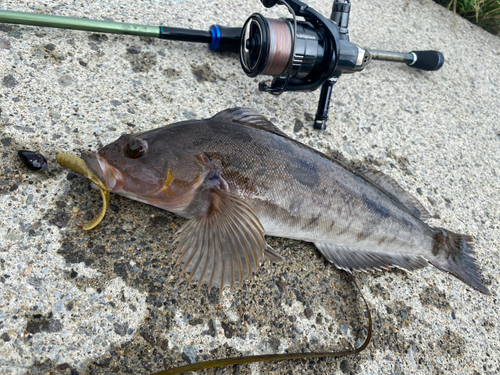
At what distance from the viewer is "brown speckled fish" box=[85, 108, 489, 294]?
1793 mm

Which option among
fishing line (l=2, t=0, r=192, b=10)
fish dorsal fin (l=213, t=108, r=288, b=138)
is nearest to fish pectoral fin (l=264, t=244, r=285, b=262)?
fish dorsal fin (l=213, t=108, r=288, b=138)

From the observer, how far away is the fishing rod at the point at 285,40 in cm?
234

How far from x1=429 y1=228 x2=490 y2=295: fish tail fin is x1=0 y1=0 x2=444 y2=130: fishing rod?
1217 mm

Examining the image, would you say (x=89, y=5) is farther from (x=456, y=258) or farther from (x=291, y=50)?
(x=456, y=258)

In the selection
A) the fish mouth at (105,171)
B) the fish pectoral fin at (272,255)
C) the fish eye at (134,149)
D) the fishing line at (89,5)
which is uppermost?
the fishing line at (89,5)

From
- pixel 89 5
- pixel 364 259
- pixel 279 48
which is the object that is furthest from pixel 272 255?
pixel 89 5

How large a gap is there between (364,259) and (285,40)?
1.50m

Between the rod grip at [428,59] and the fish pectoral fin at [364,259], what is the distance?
2288 millimetres

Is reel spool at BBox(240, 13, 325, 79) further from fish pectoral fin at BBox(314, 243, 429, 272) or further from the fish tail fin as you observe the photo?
the fish tail fin

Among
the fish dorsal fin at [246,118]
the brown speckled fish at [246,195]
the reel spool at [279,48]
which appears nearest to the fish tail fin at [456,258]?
the brown speckled fish at [246,195]

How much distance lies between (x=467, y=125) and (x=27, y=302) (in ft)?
13.1

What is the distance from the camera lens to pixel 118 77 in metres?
2.51

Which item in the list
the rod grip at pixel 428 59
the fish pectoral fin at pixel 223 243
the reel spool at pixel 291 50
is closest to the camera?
the fish pectoral fin at pixel 223 243

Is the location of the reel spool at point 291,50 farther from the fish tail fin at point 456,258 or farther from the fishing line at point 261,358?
the fishing line at point 261,358
